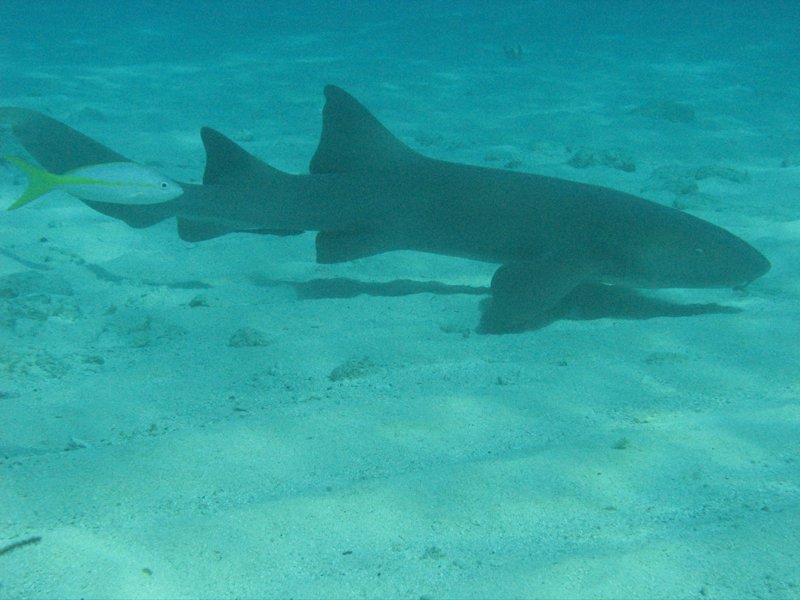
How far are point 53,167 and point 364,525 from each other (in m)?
4.32

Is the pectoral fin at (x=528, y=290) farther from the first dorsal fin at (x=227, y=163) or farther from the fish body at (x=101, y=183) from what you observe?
the fish body at (x=101, y=183)

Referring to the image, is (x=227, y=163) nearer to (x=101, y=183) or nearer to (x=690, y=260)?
(x=101, y=183)

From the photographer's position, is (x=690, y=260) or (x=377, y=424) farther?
(x=690, y=260)

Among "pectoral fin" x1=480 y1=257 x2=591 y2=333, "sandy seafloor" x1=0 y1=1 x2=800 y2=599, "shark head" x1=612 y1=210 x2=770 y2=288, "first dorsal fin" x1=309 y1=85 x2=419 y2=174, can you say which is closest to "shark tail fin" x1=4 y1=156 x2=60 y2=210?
"sandy seafloor" x1=0 y1=1 x2=800 y2=599

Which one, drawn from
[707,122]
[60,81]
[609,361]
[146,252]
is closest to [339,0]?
[60,81]

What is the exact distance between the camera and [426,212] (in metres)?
4.87

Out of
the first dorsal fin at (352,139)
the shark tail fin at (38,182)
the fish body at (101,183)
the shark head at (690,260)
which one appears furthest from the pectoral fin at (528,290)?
the shark tail fin at (38,182)

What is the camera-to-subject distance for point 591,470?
8.46ft

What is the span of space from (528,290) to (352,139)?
191 cm

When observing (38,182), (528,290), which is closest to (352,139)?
(528,290)

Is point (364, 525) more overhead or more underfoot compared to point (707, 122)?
more underfoot

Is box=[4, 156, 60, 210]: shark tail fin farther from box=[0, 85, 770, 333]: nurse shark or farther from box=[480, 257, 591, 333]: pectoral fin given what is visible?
box=[480, 257, 591, 333]: pectoral fin

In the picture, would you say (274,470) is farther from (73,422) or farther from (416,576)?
(73,422)

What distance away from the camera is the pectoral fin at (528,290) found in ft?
13.4
